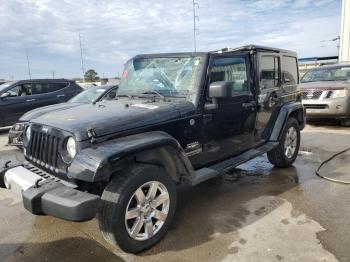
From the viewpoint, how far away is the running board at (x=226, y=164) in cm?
386

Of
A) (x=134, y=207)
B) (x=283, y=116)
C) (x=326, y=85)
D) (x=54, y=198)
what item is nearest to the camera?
(x=54, y=198)

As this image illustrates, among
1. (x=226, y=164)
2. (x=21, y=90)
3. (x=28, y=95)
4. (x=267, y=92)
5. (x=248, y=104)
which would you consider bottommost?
(x=226, y=164)

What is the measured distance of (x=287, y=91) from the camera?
229 inches

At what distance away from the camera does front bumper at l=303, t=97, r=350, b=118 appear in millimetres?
9117

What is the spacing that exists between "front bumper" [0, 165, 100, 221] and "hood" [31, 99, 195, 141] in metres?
0.48

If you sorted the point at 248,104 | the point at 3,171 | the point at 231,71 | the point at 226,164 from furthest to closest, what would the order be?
the point at 248,104, the point at 231,71, the point at 226,164, the point at 3,171

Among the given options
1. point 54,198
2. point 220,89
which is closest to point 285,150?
point 220,89

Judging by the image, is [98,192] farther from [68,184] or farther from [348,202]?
[348,202]

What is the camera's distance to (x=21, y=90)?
11.0m

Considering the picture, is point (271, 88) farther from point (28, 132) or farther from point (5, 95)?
point (5, 95)

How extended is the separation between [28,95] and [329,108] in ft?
29.6

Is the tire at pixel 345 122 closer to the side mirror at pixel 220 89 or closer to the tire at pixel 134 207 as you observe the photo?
the side mirror at pixel 220 89

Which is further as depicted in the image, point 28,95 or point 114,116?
point 28,95

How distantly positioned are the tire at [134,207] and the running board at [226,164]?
47 cm
